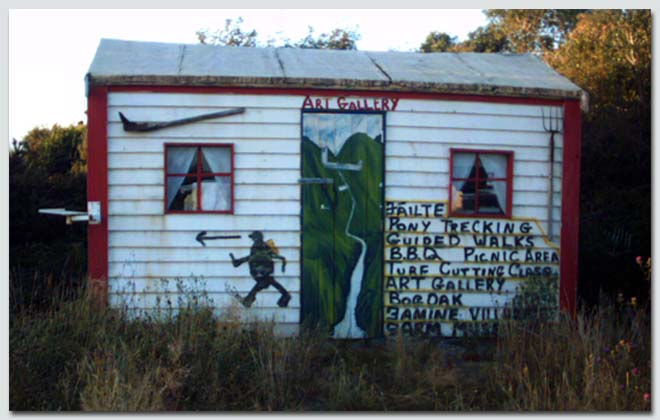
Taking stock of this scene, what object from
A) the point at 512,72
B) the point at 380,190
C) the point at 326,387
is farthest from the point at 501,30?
the point at 326,387

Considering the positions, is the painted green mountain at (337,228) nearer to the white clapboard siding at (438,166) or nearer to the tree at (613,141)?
the white clapboard siding at (438,166)

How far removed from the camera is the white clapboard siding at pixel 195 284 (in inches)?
310

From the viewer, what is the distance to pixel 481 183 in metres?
8.41

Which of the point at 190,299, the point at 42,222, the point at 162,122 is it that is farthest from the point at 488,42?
the point at 190,299

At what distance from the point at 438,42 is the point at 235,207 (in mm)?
20489

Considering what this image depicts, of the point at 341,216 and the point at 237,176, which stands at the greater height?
the point at 237,176

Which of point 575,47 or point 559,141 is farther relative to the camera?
point 575,47

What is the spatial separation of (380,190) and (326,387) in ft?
8.58

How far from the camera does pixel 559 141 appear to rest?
333 inches

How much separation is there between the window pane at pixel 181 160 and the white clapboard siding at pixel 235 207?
399mm

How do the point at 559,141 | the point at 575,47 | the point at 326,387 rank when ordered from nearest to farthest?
the point at 326,387 → the point at 559,141 → the point at 575,47

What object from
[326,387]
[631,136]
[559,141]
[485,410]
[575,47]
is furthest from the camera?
[575,47]

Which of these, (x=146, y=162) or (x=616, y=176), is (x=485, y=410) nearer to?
(x=146, y=162)

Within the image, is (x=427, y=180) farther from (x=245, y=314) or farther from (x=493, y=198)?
(x=245, y=314)
